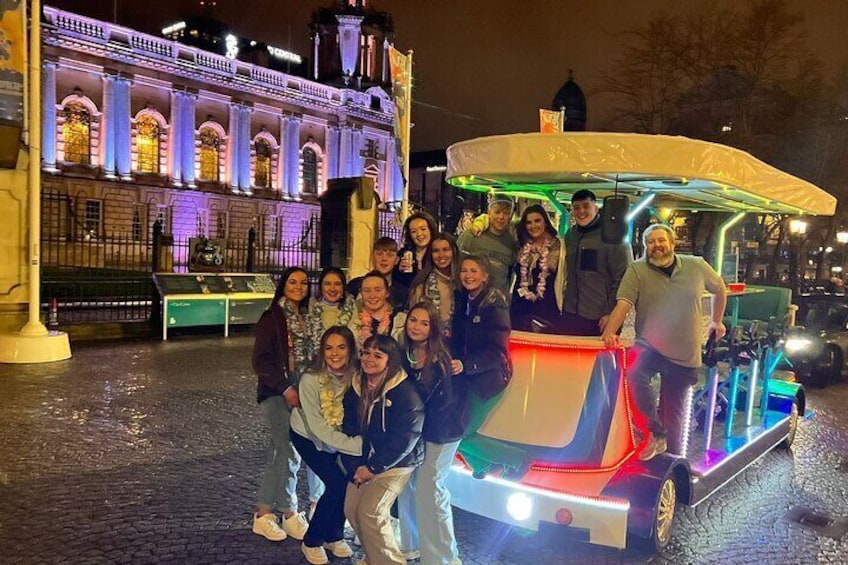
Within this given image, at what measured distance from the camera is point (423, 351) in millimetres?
3887

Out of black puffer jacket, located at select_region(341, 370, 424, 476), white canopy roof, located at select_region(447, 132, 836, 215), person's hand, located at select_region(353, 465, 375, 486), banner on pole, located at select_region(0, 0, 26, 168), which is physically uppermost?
banner on pole, located at select_region(0, 0, 26, 168)

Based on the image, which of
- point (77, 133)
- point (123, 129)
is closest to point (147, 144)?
point (123, 129)

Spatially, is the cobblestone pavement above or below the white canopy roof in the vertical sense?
below

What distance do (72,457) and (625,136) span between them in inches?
220

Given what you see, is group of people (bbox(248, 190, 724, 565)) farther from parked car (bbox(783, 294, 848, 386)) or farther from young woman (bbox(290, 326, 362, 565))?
parked car (bbox(783, 294, 848, 386))

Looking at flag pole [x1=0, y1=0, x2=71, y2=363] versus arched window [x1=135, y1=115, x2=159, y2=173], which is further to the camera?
arched window [x1=135, y1=115, x2=159, y2=173]

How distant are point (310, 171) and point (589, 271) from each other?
151 ft

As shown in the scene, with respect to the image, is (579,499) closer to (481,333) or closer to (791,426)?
(481,333)

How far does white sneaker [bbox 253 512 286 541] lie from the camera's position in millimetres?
4465

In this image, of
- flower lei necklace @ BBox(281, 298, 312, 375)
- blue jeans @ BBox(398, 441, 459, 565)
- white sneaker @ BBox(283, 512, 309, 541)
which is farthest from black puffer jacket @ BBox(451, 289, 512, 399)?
white sneaker @ BBox(283, 512, 309, 541)

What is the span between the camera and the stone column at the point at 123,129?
37.3m

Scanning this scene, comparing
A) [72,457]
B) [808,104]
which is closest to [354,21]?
[808,104]

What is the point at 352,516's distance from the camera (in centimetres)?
388

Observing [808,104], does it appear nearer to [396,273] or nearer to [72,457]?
[396,273]
